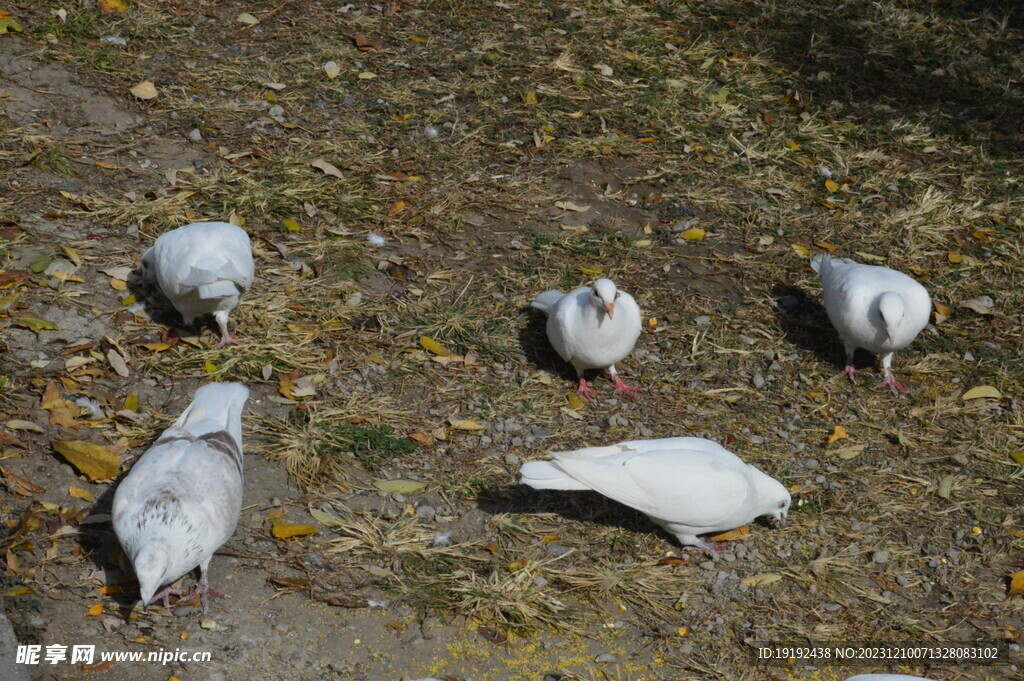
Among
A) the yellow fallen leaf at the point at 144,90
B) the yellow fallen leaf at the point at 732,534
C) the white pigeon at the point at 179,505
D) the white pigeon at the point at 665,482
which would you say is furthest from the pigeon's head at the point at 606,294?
the yellow fallen leaf at the point at 144,90

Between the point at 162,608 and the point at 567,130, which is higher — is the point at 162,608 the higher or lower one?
the lower one

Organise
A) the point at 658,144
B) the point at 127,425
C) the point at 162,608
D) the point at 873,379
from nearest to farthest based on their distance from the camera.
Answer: the point at 162,608
the point at 127,425
the point at 873,379
the point at 658,144

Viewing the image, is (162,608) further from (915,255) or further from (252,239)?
(915,255)

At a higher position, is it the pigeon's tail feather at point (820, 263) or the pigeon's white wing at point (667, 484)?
the pigeon's tail feather at point (820, 263)

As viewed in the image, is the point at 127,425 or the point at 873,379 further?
the point at 873,379

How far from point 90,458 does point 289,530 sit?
2.93 feet

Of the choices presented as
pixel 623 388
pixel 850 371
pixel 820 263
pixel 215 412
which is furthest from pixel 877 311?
pixel 215 412

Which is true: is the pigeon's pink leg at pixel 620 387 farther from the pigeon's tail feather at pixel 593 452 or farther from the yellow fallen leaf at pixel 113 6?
the yellow fallen leaf at pixel 113 6

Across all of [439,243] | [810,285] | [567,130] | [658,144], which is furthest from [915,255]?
[439,243]

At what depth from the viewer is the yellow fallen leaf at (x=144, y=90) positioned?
639 cm

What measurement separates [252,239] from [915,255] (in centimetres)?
415

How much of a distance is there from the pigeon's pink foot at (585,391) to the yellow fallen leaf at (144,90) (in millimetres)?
3669

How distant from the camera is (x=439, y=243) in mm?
5809

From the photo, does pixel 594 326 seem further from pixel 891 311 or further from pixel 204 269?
pixel 204 269
